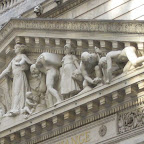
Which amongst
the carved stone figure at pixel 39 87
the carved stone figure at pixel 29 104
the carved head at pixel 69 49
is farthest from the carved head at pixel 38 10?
the carved head at pixel 69 49

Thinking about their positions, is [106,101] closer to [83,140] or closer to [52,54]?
[83,140]

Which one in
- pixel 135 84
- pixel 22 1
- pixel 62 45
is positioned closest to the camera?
pixel 135 84

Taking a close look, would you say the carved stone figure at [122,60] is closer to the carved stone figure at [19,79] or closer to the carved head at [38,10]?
the carved stone figure at [19,79]

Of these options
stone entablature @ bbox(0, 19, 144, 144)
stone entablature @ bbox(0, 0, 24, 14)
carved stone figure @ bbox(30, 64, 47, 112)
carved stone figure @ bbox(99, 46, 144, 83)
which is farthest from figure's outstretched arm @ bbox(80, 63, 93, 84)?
stone entablature @ bbox(0, 0, 24, 14)

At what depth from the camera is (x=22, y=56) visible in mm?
22453

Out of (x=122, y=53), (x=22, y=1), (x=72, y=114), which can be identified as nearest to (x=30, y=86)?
(x=72, y=114)

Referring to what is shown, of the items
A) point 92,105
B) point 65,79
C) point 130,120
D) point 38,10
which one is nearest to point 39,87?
point 65,79

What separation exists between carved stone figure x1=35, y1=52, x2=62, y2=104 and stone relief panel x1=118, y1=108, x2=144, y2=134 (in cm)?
271

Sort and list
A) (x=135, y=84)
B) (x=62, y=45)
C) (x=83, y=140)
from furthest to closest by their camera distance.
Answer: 1. (x=62, y=45)
2. (x=83, y=140)
3. (x=135, y=84)

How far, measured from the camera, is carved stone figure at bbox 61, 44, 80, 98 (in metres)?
20.6

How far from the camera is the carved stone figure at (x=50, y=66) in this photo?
21281mm

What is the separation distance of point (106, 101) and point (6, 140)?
13.1 ft

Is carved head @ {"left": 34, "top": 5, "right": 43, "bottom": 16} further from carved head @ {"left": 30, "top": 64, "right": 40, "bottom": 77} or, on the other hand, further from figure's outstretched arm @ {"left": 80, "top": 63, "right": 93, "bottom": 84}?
figure's outstretched arm @ {"left": 80, "top": 63, "right": 93, "bottom": 84}

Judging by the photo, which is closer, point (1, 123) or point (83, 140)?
point (83, 140)
